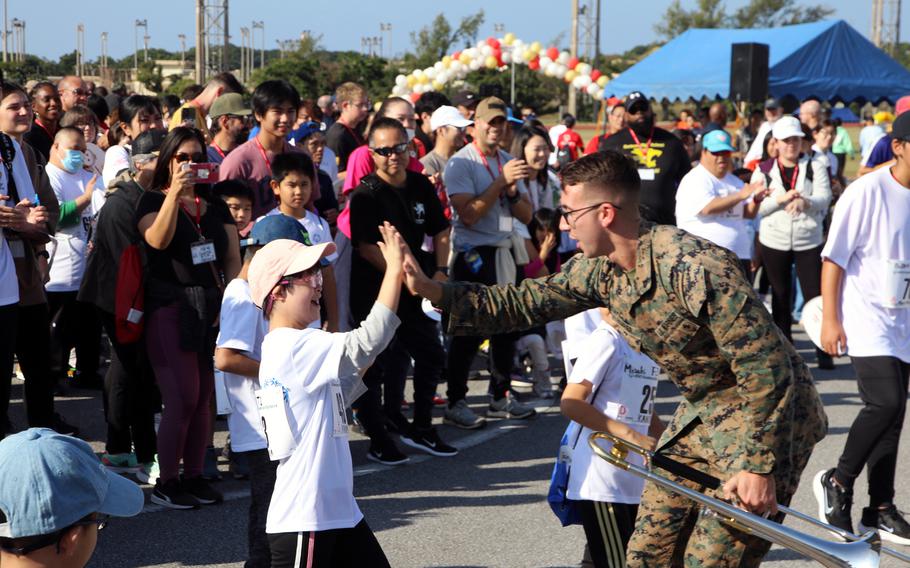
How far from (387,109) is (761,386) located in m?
6.16

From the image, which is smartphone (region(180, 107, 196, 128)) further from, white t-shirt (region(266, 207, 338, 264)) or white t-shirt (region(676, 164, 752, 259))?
white t-shirt (region(676, 164, 752, 259))

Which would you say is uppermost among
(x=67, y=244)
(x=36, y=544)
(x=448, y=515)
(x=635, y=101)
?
(x=635, y=101)

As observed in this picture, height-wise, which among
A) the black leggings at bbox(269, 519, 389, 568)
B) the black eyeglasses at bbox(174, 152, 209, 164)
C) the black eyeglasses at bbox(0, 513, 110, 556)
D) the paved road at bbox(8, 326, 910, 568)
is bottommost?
the paved road at bbox(8, 326, 910, 568)

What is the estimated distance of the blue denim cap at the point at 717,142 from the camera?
8797 mm

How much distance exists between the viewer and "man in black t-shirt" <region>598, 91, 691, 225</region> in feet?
30.6

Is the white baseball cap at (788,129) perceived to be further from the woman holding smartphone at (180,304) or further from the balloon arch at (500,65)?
the balloon arch at (500,65)

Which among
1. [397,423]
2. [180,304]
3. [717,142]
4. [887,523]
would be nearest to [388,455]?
[397,423]

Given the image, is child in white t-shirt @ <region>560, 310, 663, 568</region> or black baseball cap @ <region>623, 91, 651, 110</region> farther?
black baseball cap @ <region>623, 91, 651, 110</region>

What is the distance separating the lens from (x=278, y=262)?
3676 mm

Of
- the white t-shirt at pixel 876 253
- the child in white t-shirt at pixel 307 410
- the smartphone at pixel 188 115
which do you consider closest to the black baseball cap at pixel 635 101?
the smartphone at pixel 188 115

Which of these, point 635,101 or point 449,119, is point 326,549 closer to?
point 449,119

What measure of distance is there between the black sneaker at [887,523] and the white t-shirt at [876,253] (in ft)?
2.60

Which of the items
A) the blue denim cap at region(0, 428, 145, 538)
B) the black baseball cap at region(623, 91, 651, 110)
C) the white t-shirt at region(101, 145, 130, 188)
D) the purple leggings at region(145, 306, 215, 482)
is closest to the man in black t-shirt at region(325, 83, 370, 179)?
the white t-shirt at region(101, 145, 130, 188)

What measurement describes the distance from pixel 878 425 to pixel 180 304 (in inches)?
140
